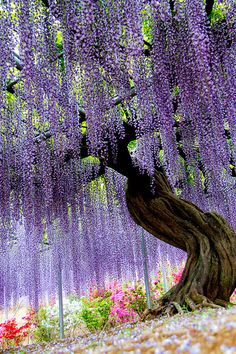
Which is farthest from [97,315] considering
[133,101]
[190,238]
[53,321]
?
[133,101]

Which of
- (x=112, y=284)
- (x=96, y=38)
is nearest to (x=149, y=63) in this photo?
(x=96, y=38)

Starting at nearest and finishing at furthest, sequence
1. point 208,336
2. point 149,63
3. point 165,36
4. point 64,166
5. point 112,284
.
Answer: point 208,336, point 165,36, point 149,63, point 64,166, point 112,284

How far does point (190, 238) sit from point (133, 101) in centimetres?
185

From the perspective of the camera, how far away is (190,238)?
4848 millimetres

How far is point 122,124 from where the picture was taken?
16.4ft

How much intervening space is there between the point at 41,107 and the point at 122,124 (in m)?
A: 1.25

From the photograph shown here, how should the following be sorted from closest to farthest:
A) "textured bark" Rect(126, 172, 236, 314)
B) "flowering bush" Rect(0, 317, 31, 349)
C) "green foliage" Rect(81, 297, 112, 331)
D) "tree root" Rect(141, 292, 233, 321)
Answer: "tree root" Rect(141, 292, 233, 321), "textured bark" Rect(126, 172, 236, 314), "green foliage" Rect(81, 297, 112, 331), "flowering bush" Rect(0, 317, 31, 349)

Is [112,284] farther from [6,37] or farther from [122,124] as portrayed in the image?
[6,37]

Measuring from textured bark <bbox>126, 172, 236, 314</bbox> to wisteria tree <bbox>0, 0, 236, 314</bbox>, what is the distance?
1cm

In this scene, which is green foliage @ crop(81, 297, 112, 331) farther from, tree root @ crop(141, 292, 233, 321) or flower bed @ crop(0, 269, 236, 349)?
tree root @ crop(141, 292, 233, 321)

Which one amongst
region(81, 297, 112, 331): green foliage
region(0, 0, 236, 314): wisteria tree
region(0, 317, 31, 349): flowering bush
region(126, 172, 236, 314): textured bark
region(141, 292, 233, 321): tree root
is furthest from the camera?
region(0, 317, 31, 349): flowering bush

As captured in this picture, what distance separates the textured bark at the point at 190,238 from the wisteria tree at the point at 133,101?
0.5 inches

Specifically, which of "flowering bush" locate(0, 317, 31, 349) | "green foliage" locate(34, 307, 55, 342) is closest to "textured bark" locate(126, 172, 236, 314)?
"flowering bush" locate(0, 317, 31, 349)

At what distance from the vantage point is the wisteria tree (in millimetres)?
3330
